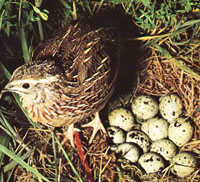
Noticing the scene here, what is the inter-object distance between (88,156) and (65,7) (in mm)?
1408

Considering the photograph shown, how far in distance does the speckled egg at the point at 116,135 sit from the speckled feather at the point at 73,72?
0.39 m

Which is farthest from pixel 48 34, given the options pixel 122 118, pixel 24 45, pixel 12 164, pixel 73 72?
pixel 12 164

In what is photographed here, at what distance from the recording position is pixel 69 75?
2881 mm

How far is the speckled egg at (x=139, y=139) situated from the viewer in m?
3.40

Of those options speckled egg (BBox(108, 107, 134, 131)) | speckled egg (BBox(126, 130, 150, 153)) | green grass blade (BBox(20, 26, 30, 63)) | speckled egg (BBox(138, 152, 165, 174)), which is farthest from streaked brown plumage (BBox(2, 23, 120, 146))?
speckled egg (BBox(138, 152, 165, 174))

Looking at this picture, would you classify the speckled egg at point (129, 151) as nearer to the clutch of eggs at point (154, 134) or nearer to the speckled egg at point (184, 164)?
the clutch of eggs at point (154, 134)

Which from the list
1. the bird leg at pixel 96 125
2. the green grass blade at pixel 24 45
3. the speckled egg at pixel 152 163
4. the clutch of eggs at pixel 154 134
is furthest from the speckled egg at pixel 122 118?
the green grass blade at pixel 24 45

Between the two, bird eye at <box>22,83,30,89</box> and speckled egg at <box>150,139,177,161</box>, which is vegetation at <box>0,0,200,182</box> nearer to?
speckled egg at <box>150,139,177,161</box>

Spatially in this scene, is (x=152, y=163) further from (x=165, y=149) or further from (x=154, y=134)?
(x=154, y=134)

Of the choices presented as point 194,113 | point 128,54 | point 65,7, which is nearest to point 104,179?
point 194,113

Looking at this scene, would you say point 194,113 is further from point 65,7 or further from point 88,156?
point 65,7

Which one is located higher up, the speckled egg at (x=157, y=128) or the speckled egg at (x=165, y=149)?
the speckled egg at (x=157, y=128)

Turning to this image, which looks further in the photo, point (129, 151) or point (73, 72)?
Answer: point (129, 151)

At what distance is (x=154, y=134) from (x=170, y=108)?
0.90 ft
